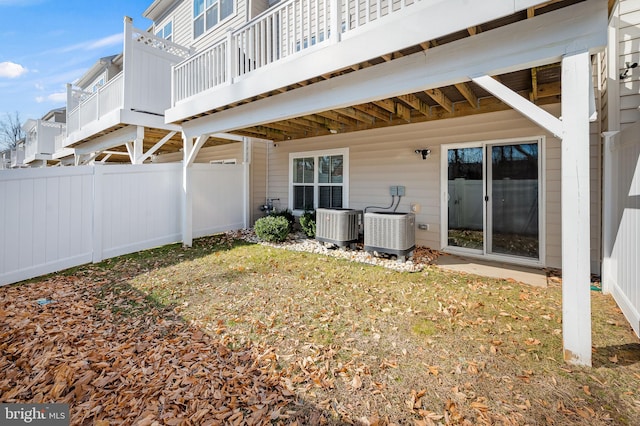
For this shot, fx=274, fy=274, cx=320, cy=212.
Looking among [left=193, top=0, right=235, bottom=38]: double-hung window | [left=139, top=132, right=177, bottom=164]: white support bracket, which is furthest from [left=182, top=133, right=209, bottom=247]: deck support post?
[left=193, top=0, right=235, bottom=38]: double-hung window

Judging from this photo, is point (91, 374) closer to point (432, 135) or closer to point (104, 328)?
point (104, 328)

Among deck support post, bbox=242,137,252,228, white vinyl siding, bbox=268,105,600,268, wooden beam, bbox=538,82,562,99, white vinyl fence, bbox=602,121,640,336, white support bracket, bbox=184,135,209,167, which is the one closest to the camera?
white vinyl fence, bbox=602,121,640,336

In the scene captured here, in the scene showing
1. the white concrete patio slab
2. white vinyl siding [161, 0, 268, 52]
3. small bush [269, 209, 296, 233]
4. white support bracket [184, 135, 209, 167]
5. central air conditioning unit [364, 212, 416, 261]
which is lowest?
the white concrete patio slab

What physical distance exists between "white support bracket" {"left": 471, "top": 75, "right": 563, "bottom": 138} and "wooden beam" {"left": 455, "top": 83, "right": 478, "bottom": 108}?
1100 millimetres

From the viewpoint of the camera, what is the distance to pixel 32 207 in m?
4.47

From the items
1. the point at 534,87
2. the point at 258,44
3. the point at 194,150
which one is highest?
the point at 258,44

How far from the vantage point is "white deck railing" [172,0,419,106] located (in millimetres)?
3896

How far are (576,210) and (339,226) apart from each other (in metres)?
4.20

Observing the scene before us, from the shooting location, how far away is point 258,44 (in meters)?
4.70

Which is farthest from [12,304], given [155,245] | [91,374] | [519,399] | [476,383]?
[519,399]

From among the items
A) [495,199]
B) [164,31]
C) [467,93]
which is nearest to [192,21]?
[164,31]

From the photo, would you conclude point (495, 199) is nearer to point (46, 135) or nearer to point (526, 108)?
point (526, 108)

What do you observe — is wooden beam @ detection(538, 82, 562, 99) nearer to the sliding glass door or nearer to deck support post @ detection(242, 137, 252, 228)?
the sliding glass door

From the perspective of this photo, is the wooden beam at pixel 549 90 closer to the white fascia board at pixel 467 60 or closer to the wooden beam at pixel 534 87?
the wooden beam at pixel 534 87
